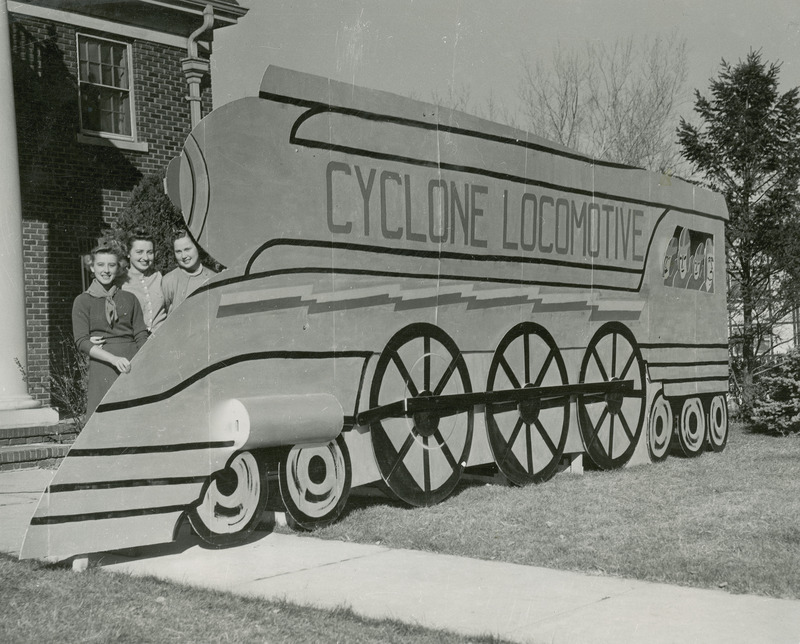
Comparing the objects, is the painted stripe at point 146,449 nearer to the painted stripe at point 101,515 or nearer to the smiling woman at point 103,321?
the painted stripe at point 101,515

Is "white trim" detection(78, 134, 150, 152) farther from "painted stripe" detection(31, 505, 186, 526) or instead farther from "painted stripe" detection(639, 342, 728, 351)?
"painted stripe" detection(31, 505, 186, 526)

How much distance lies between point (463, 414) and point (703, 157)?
9162 millimetres

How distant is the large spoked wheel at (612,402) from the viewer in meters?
9.82

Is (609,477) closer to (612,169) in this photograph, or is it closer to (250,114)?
(612,169)

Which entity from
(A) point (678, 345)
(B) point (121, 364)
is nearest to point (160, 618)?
(B) point (121, 364)

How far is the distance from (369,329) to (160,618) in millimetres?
3080

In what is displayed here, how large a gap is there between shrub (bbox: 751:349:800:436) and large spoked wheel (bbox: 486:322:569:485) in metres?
5.11

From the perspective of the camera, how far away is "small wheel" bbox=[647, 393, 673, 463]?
1069 centimetres

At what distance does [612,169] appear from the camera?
10242mm

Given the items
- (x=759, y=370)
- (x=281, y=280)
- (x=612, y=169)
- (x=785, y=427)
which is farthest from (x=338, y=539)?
(x=759, y=370)

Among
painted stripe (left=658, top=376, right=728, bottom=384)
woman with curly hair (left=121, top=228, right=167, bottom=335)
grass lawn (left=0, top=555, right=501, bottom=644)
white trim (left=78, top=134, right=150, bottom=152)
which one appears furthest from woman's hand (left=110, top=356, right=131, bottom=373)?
white trim (left=78, top=134, right=150, bottom=152)

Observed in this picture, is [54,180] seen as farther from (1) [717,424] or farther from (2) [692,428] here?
(1) [717,424]

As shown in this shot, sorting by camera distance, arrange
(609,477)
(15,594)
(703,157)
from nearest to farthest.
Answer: (15,594) < (609,477) < (703,157)

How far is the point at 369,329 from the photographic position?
751 cm
